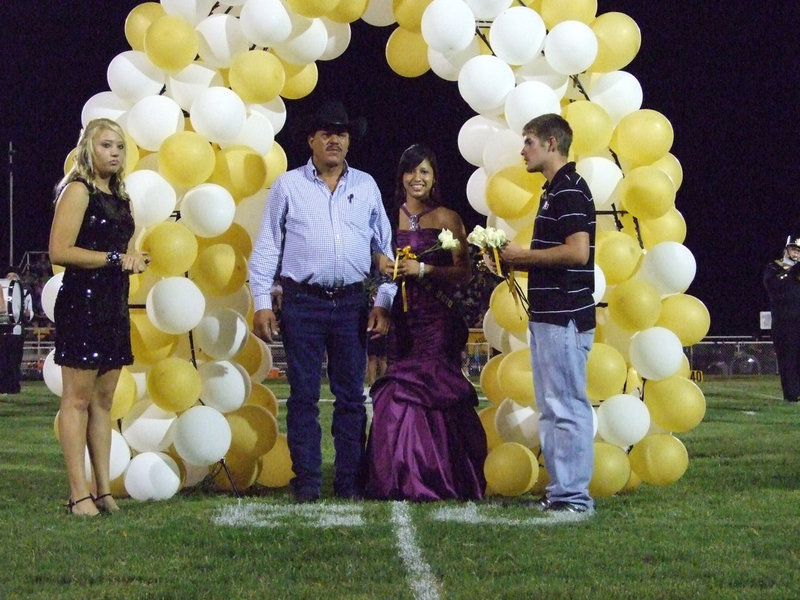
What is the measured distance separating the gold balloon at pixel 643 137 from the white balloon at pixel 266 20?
2037 mm

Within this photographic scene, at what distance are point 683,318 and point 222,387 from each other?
2.71 meters

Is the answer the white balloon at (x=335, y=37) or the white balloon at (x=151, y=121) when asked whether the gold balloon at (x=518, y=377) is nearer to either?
the white balloon at (x=335, y=37)

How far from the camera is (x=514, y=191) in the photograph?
21.4 feet

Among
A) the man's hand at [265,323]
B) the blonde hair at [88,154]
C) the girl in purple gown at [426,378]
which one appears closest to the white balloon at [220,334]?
the man's hand at [265,323]

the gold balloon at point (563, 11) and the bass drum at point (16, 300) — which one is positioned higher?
the gold balloon at point (563, 11)

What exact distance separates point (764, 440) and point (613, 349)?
3961mm

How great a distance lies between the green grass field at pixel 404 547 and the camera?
4.17 m

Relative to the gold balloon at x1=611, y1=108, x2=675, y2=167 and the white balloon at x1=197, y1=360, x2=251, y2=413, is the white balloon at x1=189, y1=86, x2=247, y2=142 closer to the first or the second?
the white balloon at x1=197, y1=360, x2=251, y2=413

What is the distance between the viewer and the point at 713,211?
33.9 m

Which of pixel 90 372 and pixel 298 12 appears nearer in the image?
pixel 90 372

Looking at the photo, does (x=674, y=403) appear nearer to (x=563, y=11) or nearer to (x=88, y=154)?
(x=563, y=11)

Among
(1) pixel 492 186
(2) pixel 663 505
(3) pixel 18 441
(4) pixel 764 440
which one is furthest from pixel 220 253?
(4) pixel 764 440

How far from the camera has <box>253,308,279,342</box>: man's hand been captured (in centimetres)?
624

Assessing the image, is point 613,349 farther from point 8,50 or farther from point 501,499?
point 8,50
